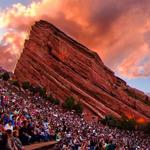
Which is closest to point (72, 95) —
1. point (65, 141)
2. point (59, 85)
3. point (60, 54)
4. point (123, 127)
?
point (59, 85)

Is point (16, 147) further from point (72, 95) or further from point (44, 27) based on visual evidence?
point (44, 27)

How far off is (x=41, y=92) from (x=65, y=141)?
8508cm

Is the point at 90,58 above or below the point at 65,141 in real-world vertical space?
above

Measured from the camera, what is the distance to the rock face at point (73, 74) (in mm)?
135875

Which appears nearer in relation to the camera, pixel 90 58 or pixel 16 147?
pixel 16 147

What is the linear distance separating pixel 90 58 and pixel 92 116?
33743 mm

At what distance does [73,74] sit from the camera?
144m

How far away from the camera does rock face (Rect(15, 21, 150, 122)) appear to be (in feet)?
446

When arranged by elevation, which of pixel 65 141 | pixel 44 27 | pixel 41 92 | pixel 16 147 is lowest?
pixel 16 147

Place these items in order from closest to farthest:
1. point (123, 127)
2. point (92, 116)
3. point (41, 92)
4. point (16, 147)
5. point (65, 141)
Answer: point (16, 147) → point (65, 141) → point (123, 127) → point (41, 92) → point (92, 116)

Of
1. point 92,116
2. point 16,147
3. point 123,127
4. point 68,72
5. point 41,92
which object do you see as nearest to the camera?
point 16,147

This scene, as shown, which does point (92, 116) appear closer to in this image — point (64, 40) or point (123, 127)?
point (123, 127)

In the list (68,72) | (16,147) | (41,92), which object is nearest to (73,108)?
(41,92)

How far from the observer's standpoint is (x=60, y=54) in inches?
5837
